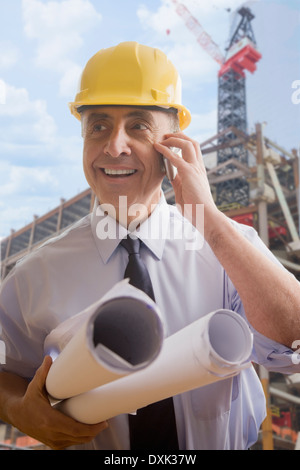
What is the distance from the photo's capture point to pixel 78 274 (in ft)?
4.87

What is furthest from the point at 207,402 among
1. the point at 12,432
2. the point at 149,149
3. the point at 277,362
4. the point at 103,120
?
the point at 12,432

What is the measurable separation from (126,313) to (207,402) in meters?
0.75

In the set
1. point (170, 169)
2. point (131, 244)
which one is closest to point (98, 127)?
point (170, 169)

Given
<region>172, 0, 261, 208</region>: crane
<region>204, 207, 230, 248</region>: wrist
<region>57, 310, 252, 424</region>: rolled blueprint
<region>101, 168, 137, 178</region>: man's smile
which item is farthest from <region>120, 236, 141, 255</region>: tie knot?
<region>172, 0, 261, 208</region>: crane

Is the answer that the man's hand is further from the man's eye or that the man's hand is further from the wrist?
the man's eye

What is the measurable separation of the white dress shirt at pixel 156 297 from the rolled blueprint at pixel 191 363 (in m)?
0.55

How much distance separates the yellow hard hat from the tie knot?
19.0 inches

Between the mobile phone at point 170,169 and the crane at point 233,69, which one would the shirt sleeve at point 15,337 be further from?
the crane at point 233,69

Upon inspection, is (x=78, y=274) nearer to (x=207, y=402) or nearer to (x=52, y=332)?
(x=52, y=332)

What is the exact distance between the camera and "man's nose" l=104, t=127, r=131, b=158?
137 centimetres

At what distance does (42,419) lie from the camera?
1003 mm
